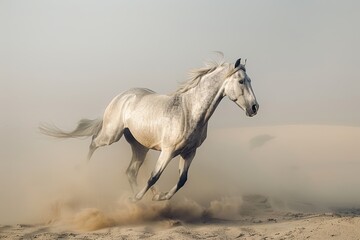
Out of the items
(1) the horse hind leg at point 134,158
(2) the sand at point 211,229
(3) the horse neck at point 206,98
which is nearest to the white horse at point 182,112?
(3) the horse neck at point 206,98

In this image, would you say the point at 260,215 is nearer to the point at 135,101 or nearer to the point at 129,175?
the point at 129,175

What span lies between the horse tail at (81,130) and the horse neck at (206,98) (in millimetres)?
2489

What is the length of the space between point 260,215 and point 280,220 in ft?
2.66

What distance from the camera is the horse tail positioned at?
30.3ft

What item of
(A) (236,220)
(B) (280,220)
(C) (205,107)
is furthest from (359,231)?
(C) (205,107)

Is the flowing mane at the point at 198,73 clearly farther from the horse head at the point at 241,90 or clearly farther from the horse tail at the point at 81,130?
the horse tail at the point at 81,130

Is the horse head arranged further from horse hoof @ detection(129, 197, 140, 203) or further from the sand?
horse hoof @ detection(129, 197, 140, 203)

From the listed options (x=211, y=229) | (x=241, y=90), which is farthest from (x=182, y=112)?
(x=211, y=229)

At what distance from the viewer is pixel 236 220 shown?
26.7 ft

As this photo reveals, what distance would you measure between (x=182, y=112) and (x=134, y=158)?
6.45 ft

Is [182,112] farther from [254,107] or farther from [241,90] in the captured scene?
[254,107]

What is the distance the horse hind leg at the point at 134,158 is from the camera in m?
8.87

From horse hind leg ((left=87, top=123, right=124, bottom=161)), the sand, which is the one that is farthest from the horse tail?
the sand

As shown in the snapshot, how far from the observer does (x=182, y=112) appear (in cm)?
748
